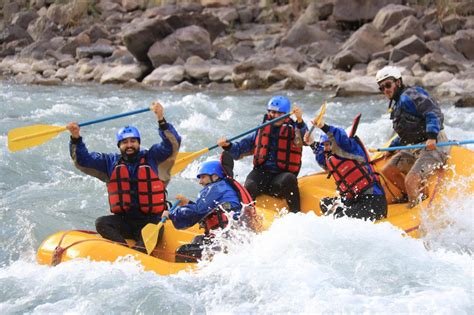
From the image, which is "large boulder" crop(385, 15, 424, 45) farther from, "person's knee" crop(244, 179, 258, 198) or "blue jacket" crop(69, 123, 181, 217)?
"blue jacket" crop(69, 123, 181, 217)

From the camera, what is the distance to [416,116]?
5703 mm

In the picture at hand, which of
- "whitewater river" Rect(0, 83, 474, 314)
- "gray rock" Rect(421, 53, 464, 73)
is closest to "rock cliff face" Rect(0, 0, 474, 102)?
"gray rock" Rect(421, 53, 464, 73)

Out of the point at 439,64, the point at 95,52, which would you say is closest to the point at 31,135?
the point at 439,64

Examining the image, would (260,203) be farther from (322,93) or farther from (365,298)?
(322,93)

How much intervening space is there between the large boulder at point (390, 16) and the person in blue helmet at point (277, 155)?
533 inches

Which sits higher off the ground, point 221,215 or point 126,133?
point 126,133

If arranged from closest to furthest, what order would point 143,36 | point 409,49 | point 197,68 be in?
point 409,49 → point 197,68 → point 143,36

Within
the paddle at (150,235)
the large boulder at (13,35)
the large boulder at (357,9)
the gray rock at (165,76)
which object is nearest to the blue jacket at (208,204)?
the paddle at (150,235)

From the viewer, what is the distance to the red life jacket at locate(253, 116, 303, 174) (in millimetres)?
6031

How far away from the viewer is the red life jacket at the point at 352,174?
5449 mm

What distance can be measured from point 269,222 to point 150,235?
86 cm

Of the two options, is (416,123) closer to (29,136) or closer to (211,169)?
(211,169)

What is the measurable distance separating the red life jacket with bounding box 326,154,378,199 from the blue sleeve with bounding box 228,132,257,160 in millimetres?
954

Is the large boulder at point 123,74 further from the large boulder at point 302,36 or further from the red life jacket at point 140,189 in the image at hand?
the red life jacket at point 140,189
